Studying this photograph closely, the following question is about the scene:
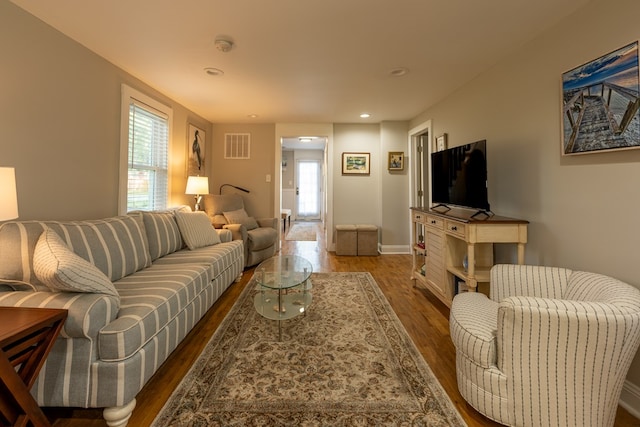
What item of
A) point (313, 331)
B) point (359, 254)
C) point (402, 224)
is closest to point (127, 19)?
point (313, 331)

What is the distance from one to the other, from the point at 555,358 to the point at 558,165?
1405 millimetres

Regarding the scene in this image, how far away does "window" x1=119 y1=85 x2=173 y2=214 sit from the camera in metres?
2.89

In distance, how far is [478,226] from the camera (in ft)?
7.04

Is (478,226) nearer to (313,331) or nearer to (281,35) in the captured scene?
(313,331)

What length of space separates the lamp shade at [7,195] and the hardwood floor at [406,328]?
40.5 inches

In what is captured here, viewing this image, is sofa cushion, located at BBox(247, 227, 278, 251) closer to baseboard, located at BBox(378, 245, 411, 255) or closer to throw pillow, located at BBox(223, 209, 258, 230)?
throw pillow, located at BBox(223, 209, 258, 230)

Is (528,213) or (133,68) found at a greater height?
(133,68)

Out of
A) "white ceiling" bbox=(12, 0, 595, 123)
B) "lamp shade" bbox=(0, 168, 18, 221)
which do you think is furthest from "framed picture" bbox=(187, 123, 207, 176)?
"lamp shade" bbox=(0, 168, 18, 221)

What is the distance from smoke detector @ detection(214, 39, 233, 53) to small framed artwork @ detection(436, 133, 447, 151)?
280 centimetres

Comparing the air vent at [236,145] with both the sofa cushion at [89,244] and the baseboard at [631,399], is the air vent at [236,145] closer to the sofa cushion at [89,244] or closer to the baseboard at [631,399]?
the sofa cushion at [89,244]

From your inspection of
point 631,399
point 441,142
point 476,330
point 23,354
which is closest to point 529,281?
point 476,330

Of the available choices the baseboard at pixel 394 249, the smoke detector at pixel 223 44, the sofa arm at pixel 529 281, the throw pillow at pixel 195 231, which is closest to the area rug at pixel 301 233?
the baseboard at pixel 394 249

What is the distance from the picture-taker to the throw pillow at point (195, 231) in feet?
9.80

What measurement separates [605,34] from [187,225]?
3.67m
